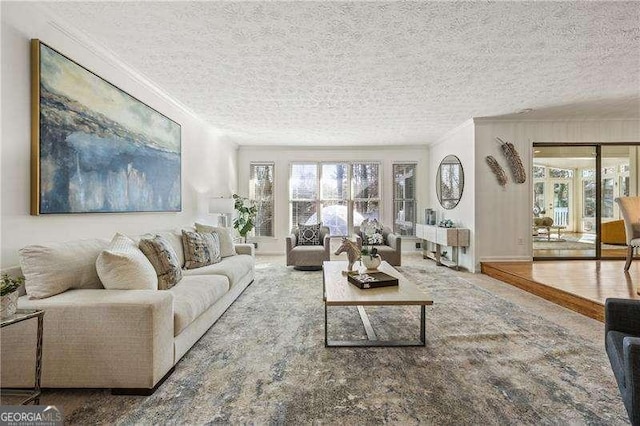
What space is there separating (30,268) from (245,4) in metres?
2.29

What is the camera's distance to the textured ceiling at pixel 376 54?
2.39 metres

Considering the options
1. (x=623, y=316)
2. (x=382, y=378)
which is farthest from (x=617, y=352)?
(x=382, y=378)

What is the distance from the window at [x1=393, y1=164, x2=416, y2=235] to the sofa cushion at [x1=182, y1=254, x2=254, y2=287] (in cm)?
446

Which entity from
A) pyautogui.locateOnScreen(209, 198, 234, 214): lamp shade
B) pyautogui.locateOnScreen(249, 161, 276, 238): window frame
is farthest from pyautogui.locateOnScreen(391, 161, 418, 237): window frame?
pyautogui.locateOnScreen(209, 198, 234, 214): lamp shade

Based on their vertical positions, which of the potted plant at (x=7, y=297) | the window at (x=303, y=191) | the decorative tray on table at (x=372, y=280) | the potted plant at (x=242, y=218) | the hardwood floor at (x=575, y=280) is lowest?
the hardwood floor at (x=575, y=280)

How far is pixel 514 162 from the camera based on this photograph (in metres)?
5.45

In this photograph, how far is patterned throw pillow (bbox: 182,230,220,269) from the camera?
371 cm

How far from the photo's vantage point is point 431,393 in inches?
75.6

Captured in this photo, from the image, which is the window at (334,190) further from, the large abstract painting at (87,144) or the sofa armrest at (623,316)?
the sofa armrest at (623,316)

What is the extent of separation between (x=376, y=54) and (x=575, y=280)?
384 centimetres

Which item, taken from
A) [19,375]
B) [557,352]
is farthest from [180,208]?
[557,352]

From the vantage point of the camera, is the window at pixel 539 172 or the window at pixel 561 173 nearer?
the window at pixel 561 173

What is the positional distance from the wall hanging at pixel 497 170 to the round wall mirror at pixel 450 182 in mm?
553

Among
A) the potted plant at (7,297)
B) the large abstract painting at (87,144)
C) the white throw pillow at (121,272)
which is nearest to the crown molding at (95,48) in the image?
the large abstract painting at (87,144)
